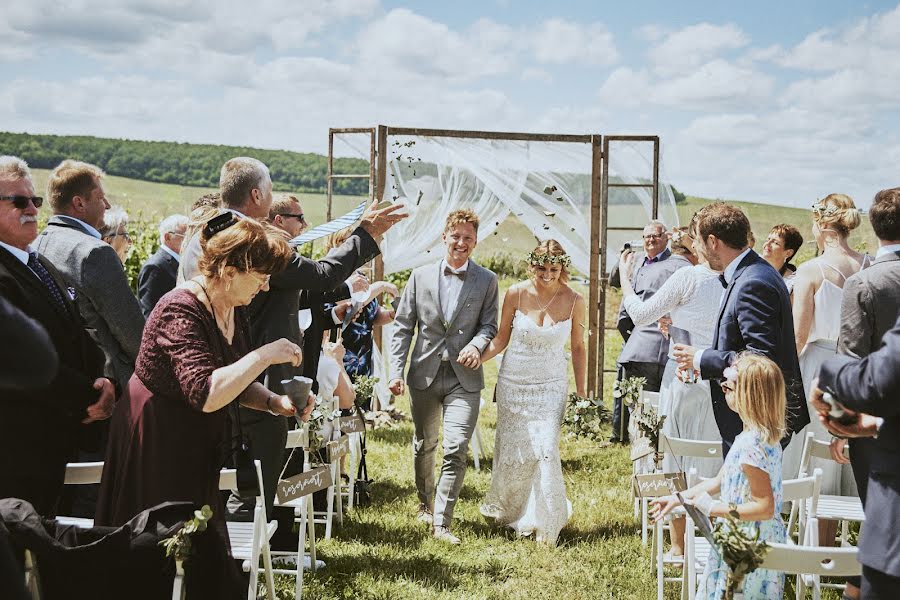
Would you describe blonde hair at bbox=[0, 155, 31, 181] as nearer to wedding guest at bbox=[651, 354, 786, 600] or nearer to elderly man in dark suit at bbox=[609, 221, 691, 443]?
wedding guest at bbox=[651, 354, 786, 600]

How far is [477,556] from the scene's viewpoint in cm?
548

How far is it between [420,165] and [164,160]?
4115 cm

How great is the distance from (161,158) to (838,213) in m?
46.0

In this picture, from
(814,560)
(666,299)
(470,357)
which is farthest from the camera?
(470,357)

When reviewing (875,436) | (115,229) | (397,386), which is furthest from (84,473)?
(875,436)

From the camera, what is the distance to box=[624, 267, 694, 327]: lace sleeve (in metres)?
5.40

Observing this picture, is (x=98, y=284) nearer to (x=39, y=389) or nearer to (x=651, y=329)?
(x=39, y=389)

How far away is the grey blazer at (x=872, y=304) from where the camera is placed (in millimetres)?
3512

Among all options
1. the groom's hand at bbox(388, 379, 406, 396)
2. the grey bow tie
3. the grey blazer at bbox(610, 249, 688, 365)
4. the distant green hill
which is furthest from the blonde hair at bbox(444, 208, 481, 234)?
the distant green hill

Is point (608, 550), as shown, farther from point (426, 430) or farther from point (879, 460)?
point (879, 460)

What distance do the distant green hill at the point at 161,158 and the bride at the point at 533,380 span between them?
121ft

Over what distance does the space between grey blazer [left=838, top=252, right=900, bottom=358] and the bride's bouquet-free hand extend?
2.41 metres

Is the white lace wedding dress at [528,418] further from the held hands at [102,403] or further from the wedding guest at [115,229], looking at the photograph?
the held hands at [102,403]

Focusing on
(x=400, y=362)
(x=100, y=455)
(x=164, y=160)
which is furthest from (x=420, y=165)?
(x=164, y=160)
